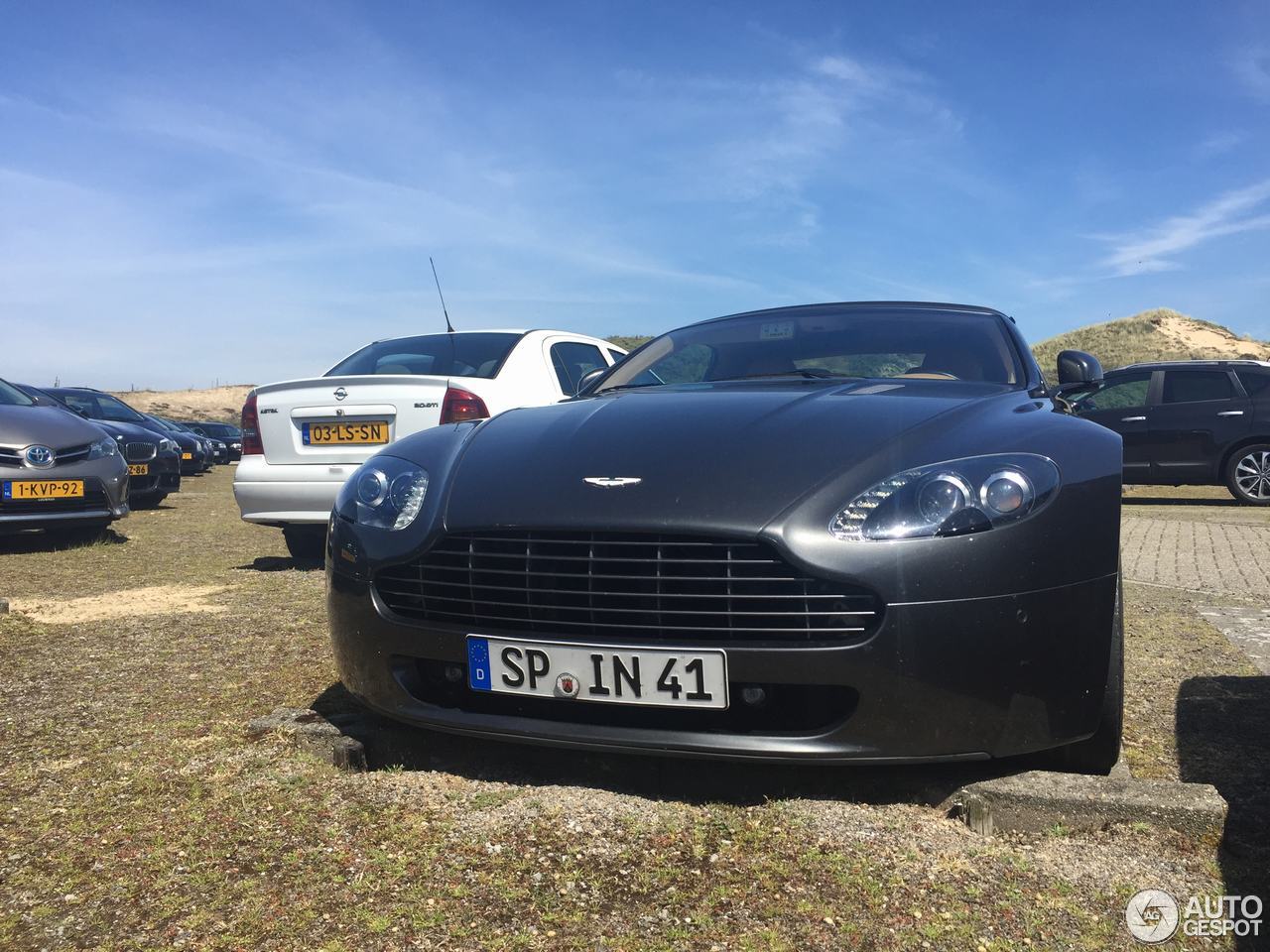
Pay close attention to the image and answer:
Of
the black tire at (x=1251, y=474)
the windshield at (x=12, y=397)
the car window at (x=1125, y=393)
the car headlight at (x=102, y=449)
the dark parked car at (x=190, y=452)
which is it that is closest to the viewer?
the car headlight at (x=102, y=449)

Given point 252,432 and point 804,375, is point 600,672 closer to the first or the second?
point 804,375

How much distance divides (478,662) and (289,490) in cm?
410

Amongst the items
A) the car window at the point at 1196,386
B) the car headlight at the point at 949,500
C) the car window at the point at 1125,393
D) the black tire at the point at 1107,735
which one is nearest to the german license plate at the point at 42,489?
the car headlight at the point at 949,500

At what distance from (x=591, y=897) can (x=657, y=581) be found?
65 cm

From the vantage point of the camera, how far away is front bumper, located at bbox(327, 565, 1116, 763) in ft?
7.16

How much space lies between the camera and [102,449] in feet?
25.5

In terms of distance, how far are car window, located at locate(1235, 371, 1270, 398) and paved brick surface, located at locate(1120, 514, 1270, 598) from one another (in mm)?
2907

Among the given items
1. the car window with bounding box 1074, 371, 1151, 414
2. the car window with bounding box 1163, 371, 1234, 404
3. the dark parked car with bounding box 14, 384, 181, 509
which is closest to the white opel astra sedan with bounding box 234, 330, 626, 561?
the dark parked car with bounding box 14, 384, 181, 509

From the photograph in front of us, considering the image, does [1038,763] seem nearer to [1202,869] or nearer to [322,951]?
[1202,869]

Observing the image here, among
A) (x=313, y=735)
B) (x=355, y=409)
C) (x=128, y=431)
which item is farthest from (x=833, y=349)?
(x=128, y=431)

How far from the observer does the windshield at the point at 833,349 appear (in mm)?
3662

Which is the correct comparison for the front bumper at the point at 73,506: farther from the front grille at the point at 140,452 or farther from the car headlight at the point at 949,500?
the car headlight at the point at 949,500

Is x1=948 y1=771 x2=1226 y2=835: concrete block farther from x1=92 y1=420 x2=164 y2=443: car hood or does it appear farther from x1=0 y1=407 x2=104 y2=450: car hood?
x1=92 y1=420 x2=164 y2=443: car hood

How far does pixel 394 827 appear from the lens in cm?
232
